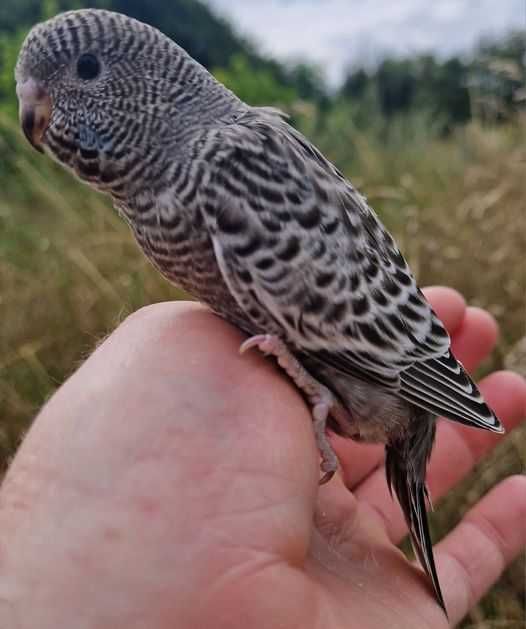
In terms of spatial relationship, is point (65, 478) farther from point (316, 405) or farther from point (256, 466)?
point (316, 405)

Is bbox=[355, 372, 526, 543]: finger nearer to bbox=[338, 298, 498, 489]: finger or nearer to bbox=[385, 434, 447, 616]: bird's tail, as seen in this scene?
bbox=[338, 298, 498, 489]: finger

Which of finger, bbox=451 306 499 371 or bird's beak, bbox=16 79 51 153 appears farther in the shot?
finger, bbox=451 306 499 371

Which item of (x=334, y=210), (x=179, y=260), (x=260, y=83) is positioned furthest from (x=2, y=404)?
(x=260, y=83)

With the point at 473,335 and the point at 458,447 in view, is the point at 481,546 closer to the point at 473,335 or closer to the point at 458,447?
the point at 458,447

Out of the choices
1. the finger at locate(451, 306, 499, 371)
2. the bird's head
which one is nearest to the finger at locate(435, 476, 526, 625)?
the finger at locate(451, 306, 499, 371)

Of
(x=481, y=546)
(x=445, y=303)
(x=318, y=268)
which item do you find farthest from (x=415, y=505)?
(x=445, y=303)

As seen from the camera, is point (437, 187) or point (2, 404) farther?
point (437, 187)

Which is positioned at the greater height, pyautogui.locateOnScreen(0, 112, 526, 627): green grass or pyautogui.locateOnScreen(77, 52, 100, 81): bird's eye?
pyautogui.locateOnScreen(77, 52, 100, 81): bird's eye

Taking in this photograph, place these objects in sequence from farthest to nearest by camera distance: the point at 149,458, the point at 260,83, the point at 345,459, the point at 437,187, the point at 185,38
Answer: the point at 185,38 → the point at 260,83 → the point at 437,187 → the point at 345,459 → the point at 149,458
